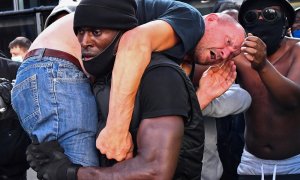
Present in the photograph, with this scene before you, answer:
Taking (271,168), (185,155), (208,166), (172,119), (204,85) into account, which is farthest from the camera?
(271,168)

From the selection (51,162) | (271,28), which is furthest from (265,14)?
(51,162)

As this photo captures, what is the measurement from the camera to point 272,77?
8.54 feet

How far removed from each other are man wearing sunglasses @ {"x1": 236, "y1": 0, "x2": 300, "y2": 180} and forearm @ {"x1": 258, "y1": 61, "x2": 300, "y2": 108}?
0.08m

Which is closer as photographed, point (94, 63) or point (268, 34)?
point (94, 63)

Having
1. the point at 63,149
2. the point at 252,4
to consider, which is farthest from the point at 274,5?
the point at 63,149

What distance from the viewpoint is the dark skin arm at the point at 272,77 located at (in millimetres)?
2267

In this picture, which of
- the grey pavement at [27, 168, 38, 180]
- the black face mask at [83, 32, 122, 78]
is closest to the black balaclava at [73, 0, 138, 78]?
the black face mask at [83, 32, 122, 78]

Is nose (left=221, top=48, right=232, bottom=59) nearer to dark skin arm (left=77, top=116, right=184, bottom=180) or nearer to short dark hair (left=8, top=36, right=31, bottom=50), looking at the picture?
dark skin arm (left=77, top=116, right=184, bottom=180)

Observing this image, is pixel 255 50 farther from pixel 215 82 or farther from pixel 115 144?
pixel 115 144

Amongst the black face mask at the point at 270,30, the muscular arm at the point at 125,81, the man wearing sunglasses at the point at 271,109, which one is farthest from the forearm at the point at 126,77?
the black face mask at the point at 270,30

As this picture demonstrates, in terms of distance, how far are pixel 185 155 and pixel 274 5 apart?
5.13 ft

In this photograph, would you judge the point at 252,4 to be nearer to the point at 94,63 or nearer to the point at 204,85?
the point at 204,85

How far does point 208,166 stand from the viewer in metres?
2.58

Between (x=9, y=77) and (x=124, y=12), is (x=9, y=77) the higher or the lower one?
the lower one
